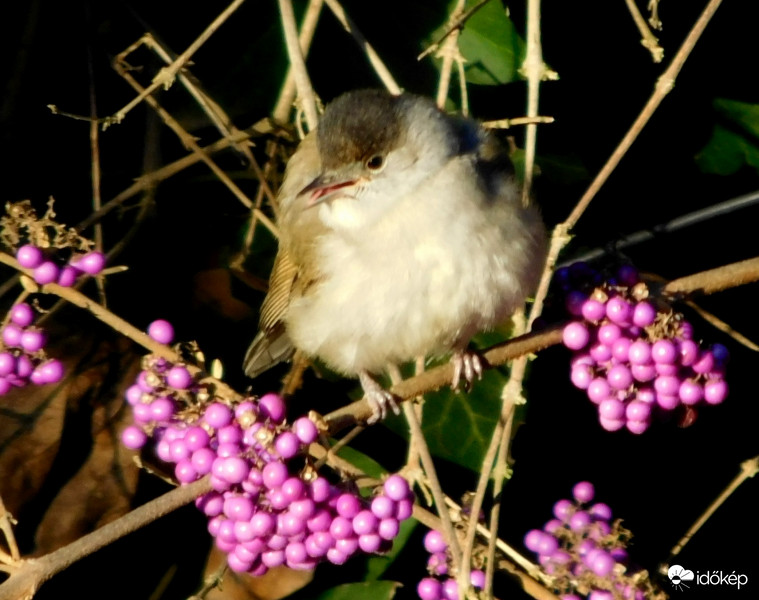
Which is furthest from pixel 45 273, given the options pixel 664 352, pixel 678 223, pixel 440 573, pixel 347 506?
pixel 678 223

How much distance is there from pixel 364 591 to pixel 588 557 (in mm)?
663

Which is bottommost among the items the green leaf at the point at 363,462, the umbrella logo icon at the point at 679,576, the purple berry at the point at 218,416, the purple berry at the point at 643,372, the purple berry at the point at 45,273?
the umbrella logo icon at the point at 679,576

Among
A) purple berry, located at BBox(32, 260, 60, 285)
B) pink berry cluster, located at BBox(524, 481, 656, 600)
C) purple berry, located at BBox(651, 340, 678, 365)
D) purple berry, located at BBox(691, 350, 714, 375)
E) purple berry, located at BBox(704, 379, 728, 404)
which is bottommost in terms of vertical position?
pink berry cluster, located at BBox(524, 481, 656, 600)

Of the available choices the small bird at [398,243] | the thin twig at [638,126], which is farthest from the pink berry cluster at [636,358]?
the small bird at [398,243]

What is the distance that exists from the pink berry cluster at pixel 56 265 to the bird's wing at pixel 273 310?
3.31 ft

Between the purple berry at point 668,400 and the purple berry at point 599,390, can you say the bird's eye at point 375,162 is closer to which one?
the purple berry at point 599,390

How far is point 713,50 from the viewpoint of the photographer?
3.46 m

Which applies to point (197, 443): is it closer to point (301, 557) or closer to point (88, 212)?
point (301, 557)

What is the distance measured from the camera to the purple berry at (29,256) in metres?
2.15

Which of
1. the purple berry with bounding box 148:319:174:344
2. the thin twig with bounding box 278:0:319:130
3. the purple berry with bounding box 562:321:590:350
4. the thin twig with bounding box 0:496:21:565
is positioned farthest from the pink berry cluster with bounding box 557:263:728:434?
the thin twig with bounding box 0:496:21:565

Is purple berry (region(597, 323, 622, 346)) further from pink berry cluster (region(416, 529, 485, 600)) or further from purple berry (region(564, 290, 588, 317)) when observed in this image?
pink berry cluster (region(416, 529, 485, 600))

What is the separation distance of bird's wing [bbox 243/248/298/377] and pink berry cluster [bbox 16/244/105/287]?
101 cm

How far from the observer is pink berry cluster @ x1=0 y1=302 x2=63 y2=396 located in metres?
2.25

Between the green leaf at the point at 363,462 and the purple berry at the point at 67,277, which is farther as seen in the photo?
the green leaf at the point at 363,462
